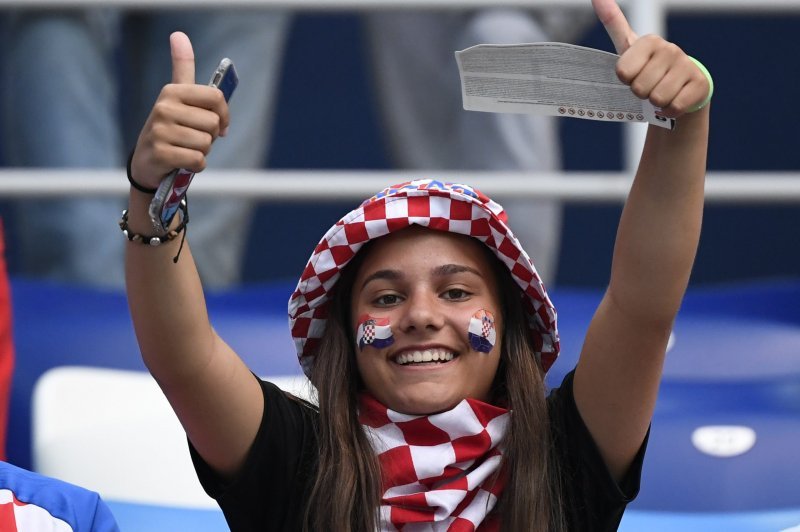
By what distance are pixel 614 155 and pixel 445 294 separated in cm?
292

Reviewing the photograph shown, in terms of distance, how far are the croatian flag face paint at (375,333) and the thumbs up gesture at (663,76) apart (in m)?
0.42

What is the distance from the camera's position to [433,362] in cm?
176

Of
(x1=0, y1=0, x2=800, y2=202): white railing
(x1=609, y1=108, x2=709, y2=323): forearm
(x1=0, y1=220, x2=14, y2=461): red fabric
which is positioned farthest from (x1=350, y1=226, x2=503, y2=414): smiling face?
(x1=0, y1=0, x2=800, y2=202): white railing

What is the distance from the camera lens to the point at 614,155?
15.2 ft

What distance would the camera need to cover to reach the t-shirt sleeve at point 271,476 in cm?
172

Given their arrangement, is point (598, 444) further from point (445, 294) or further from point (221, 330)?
point (221, 330)

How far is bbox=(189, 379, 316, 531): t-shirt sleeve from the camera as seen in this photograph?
5.63 ft

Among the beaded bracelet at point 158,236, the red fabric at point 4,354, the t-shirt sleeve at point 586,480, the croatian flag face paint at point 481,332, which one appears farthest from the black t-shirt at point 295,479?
the red fabric at point 4,354

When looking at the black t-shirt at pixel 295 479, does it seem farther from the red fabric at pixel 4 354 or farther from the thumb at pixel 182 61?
the red fabric at pixel 4 354

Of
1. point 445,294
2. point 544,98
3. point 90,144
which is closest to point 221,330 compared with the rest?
point 90,144

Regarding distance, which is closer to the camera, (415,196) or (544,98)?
(544,98)

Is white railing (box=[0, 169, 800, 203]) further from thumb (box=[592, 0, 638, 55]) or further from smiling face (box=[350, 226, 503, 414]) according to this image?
thumb (box=[592, 0, 638, 55])

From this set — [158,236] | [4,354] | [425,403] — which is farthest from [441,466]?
[4,354]

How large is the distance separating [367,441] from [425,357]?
121 mm
